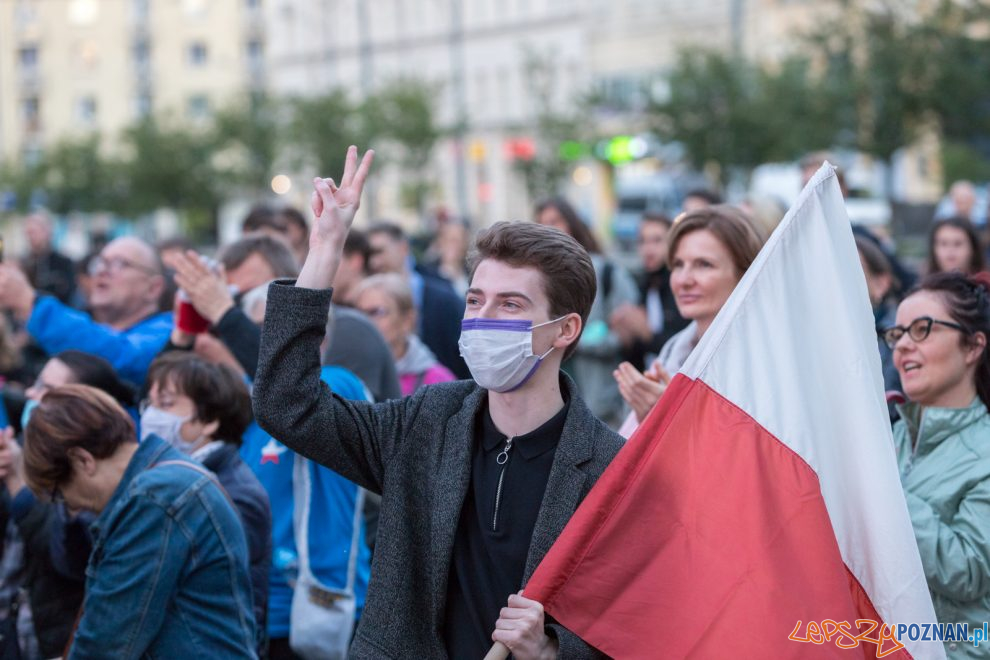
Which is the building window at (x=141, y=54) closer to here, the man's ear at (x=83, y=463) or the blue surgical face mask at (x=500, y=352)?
the man's ear at (x=83, y=463)

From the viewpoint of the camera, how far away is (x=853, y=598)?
3.45 metres

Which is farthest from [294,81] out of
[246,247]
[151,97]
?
[246,247]

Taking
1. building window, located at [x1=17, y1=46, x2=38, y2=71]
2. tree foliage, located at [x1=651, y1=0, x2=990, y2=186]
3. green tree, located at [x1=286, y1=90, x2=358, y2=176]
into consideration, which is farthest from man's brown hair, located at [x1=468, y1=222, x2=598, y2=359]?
building window, located at [x1=17, y1=46, x2=38, y2=71]

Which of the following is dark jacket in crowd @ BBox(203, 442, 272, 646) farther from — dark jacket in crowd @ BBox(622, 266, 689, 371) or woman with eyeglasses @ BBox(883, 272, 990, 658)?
dark jacket in crowd @ BBox(622, 266, 689, 371)

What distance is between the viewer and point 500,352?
3.39 m

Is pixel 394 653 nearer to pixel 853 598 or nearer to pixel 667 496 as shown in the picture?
pixel 667 496

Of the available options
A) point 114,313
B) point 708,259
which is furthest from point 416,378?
point 708,259

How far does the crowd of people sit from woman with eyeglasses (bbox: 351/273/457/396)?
0.9 inches

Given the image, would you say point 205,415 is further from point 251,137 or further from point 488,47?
point 488,47

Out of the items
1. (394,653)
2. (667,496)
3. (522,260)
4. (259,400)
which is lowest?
(394,653)

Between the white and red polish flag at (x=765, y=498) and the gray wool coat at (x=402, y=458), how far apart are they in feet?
0.32

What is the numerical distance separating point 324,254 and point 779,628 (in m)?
1.42

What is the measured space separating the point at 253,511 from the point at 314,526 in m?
0.44

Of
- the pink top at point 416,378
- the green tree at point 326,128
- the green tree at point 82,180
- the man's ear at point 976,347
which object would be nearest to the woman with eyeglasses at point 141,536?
the man's ear at point 976,347
